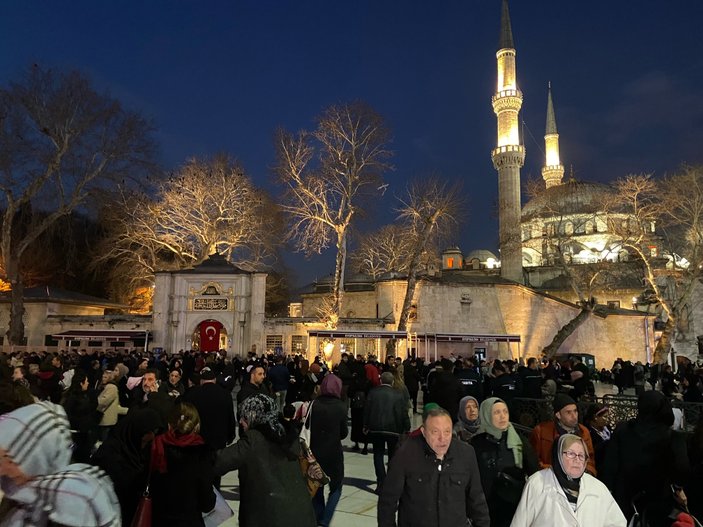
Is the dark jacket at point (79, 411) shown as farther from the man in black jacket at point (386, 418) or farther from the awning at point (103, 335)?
the awning at point (103, 335)

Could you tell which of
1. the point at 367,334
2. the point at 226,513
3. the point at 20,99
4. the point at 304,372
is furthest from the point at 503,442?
the point at 20,99

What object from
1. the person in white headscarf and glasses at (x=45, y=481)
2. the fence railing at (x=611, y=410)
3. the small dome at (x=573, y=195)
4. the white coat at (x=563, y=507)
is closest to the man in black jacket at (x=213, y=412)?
the white coat at (x=563, y=507)

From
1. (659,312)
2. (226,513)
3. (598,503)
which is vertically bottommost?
(226,513)

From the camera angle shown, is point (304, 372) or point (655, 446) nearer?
point (655, 446)

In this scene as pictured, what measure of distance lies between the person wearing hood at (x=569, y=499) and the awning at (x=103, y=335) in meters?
22.8

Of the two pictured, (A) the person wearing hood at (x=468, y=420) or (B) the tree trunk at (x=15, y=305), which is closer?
(A) the person wearing hood at (x=468, y=420)

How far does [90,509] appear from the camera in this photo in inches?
65.0

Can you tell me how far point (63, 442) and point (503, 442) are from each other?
313cm

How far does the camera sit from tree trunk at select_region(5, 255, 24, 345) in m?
23.0

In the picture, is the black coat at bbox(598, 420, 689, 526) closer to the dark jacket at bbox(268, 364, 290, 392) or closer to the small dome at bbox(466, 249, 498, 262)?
the dark jacket at bbox(268, 364, 290, 392)

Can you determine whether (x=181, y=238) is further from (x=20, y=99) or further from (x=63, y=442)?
(x=63, y=442)

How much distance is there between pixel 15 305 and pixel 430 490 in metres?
24.8

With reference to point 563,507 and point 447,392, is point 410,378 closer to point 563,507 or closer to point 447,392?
point 447,392

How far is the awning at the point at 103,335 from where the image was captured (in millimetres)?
23609
